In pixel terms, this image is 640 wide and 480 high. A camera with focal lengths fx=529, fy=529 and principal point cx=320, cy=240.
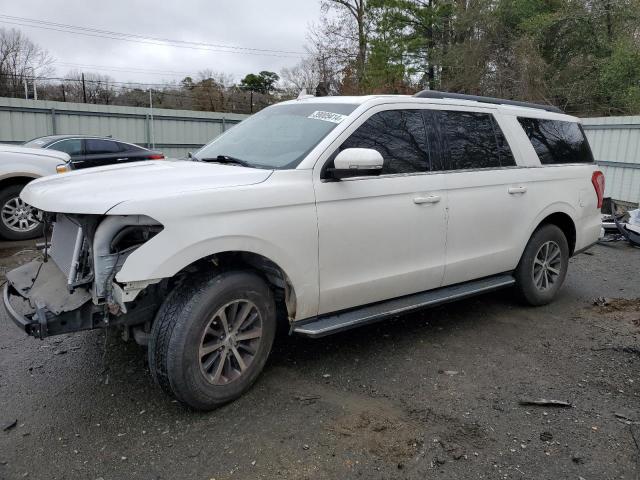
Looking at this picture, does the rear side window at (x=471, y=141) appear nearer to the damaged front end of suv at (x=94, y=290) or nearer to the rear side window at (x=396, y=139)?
the rear side window at (x=396, y=139)

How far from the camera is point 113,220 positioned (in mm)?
2824

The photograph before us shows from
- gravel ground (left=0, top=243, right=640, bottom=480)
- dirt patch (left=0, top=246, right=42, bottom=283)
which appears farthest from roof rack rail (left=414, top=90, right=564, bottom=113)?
dirt patch (left=0, top=246, right=42, bottom=283)

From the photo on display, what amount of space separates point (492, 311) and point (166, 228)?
11.4 feet

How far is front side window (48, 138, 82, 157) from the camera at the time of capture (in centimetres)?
1114

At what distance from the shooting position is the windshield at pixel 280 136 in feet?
11.8

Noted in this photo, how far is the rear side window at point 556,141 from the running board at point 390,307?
52.4 inches

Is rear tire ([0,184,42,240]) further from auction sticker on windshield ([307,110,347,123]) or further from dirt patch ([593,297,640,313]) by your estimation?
dirt patch ([593,297,640,313])

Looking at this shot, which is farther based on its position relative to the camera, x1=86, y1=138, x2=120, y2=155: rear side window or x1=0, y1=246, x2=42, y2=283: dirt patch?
x1=86, y1=138, x2=120, y2=155: rear side window

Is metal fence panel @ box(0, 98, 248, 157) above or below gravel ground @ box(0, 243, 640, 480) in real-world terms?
above

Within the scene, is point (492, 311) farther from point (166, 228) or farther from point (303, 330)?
point (166, 228)

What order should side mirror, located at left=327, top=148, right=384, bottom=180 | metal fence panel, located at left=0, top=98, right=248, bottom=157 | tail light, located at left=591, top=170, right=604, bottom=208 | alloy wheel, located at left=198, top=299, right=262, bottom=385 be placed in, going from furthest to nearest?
1. metal fence panel, located at left=0, top=98, right=248, bottom=157
2. tail light, located at left=591, top=170, right=604, bottom=208
3. side mirror, located at left=327, top=148, right=384, bottom=180
4. alloy wheel, located at left=198, top=299, right=262, bottom=385

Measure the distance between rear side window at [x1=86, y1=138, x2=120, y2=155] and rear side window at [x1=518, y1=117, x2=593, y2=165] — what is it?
985cm

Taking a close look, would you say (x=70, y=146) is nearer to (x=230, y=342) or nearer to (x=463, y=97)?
(x=463, y=97)

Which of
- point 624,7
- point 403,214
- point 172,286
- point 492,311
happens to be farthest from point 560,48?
point 172,286
